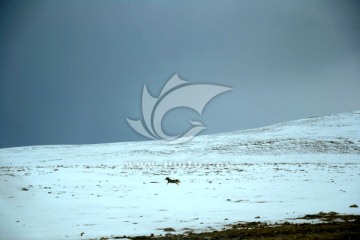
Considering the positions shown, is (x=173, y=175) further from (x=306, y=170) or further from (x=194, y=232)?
(x=194, y=232)

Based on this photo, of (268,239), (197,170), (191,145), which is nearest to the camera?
(268,239)

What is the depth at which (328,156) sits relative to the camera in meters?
29.2

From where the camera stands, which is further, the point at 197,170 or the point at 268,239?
the point at 197,170

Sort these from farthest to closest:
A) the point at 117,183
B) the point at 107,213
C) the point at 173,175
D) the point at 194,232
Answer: the point at 173,175 < the point at 117,183 < the point at 107,213 < the point at 194,232

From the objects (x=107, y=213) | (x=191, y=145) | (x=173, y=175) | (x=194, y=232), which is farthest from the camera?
(x=191, y=145)

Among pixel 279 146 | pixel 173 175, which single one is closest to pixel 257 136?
pixel 279 146

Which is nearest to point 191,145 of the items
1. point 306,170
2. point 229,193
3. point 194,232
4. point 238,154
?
point 238,154

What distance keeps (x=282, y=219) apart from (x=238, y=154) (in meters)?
21.5

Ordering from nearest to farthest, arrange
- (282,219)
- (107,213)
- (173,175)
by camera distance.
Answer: (282,219) → (107,213) → (173,175)

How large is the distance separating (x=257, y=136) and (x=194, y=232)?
33.5 metres

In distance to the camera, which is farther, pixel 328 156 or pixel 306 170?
pixel 328 156

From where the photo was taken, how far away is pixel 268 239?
827cm

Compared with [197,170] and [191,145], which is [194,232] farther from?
[191,145]

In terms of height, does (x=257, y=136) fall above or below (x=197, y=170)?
above
